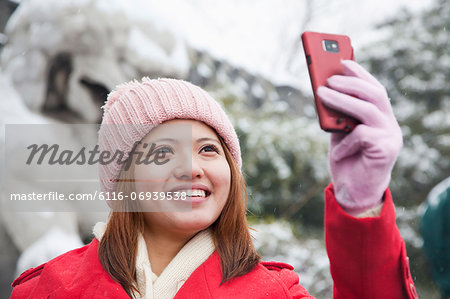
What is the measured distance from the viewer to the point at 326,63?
936 mm

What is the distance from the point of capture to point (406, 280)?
2.93 feet

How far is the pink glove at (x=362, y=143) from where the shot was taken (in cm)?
85

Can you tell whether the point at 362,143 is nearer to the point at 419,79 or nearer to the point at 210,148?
the point at 210,148

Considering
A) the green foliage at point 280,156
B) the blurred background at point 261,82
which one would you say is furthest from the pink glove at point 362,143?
the green foliage at point 280,156

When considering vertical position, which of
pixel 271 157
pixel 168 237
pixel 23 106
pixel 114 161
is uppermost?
pixel 114 161

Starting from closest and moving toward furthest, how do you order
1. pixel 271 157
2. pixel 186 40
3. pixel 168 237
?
pixel 168 237
pixel 186 40
pixel 271 157

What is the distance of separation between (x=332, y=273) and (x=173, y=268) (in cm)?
39

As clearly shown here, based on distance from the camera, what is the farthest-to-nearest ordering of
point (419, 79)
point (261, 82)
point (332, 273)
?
1. point (419, 79)
2. point (261, 82)
3. point (332, 273)

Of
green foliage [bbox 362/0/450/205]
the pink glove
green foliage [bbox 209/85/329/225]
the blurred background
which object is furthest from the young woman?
green foliage [bbox 362/0/450/205]

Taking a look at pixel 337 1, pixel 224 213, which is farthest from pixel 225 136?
pixel 337 1

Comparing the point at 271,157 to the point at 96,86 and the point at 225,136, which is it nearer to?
the point at 96,86

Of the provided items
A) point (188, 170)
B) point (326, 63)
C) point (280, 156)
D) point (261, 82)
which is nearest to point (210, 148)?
point (188, 170)

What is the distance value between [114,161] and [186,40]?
1.82 meters

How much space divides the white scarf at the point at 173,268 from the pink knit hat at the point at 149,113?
0.25m
